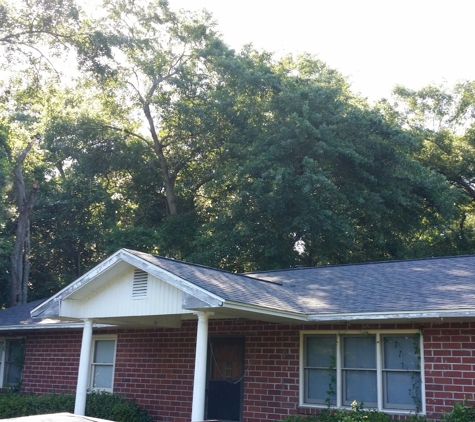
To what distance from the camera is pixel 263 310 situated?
1100 centimetres

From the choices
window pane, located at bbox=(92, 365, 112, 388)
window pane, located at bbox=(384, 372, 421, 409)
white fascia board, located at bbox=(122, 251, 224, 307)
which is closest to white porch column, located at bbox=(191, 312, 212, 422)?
white fascia board, located at bbox=(122, 251, 224, 307)

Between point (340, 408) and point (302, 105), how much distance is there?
17.0 meters

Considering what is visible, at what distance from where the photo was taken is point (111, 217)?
106ft

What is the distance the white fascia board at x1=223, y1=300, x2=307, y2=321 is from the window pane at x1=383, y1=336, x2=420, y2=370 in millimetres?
1665

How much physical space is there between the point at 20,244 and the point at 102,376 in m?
14.5

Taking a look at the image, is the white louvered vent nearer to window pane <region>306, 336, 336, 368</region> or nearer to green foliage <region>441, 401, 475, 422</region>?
window pane <region>306, 336, 336, 368</region>

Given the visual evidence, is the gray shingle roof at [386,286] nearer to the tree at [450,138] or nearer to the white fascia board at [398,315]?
the white fascia board at [398,315]

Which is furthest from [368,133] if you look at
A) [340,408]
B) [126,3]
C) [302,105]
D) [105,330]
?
[340,408]

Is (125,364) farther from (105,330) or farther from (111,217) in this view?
(111,217)

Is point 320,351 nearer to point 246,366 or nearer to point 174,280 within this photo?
point 246,366

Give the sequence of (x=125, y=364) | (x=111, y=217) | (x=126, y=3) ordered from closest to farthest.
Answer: (x=125, y=364), (x=126, y=3), (x=111, y=217)

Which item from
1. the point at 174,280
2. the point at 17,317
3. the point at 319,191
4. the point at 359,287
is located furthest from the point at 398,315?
the point at 319,191

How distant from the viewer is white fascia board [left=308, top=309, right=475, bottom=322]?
10071 mm

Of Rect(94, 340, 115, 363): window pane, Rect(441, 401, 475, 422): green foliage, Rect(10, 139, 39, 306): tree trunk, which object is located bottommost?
Rect(441, 401, 475, 422): green foliage
